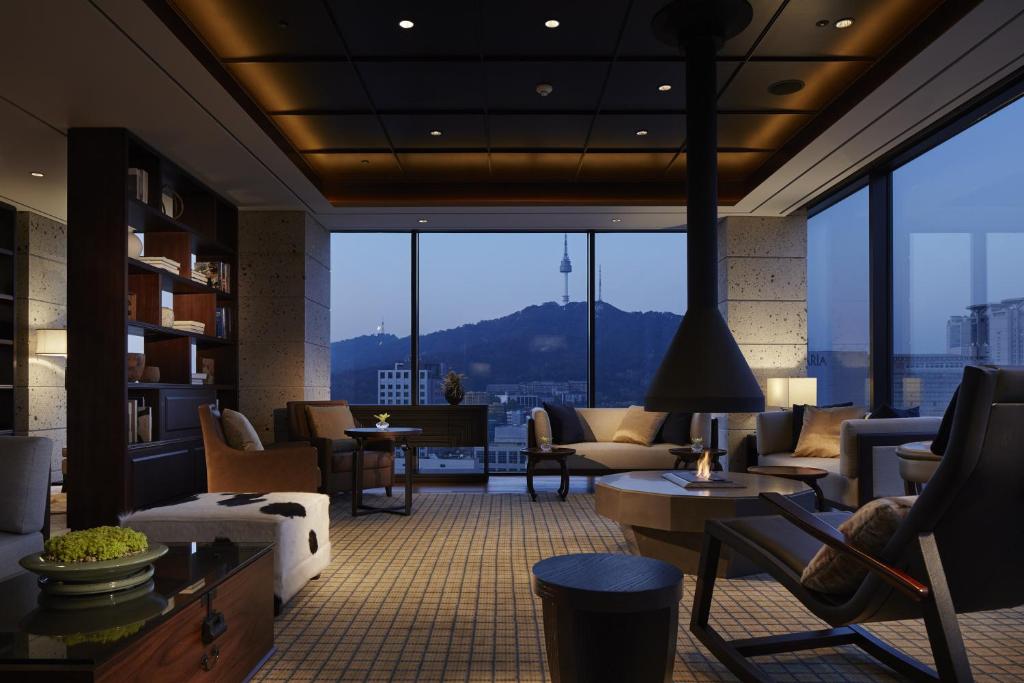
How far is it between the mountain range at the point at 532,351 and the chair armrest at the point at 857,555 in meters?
6.30

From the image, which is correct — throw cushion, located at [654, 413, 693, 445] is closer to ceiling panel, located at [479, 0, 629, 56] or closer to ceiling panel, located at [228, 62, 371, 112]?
ceiling panel, located at [479, 0, 629, 56]

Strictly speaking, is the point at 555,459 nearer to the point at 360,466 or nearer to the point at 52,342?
the point at 360,466

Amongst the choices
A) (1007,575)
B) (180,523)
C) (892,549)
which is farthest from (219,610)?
(1007,575)

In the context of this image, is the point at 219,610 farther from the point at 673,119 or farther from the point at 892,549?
the point at 673,119

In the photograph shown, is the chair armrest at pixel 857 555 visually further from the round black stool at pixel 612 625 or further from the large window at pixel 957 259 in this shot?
the large window at pixel 957 259

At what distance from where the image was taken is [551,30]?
4234 mm

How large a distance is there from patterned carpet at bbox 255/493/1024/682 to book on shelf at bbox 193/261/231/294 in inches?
123

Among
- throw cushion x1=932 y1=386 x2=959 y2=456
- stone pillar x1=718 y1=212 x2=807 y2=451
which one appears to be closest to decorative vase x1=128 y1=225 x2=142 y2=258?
throw cushion x1=932 y1=386 x2=959 y2=456

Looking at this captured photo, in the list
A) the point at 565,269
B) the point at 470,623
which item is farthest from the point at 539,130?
the point at 470,623

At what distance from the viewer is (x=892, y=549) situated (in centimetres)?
203

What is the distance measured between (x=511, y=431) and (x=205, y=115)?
4.81 m

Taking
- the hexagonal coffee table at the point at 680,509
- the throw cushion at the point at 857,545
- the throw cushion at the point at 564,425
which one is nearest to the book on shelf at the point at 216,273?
the throw cushion at the point at 564,425

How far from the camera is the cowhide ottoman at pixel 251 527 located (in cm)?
323

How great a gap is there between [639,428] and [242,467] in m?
3.92
